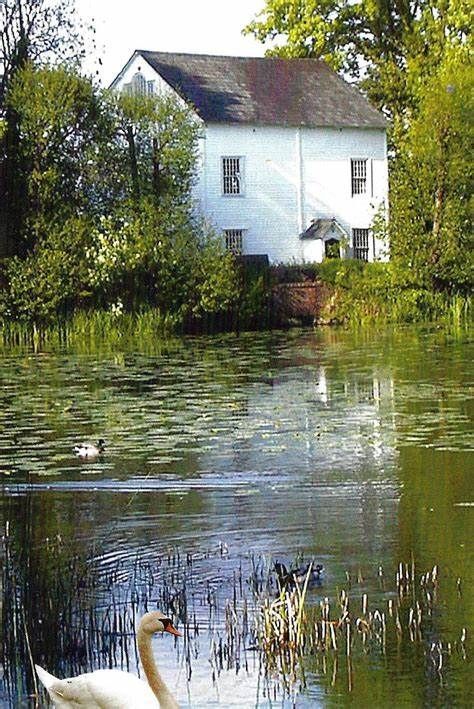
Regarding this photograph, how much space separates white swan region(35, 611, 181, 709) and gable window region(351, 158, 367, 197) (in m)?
53.0

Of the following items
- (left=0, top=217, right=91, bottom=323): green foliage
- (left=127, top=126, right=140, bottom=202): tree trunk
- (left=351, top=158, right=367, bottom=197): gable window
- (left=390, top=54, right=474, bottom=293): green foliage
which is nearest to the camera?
(left=0, top=217, right=91, bottom=323): green foliage

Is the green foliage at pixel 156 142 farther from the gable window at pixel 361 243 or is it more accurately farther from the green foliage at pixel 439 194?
the gable window at pixel 361 243

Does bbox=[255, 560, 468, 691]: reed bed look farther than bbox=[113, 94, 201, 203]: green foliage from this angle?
No

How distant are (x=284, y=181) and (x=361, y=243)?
4.07m

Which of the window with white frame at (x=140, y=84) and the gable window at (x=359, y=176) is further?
the gable window at (x=359, y=176)

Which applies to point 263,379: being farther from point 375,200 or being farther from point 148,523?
point 375,200

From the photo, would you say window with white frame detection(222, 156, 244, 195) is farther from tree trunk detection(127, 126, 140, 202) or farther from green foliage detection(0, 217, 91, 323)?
green foliage detection(0, 217, 91, 323)

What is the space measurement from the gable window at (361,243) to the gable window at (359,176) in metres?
1.56

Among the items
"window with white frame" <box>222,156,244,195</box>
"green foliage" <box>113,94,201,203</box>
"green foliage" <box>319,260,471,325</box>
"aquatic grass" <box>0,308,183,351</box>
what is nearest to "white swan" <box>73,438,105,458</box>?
"aquatic grass" <box>0,308,183,351</box>

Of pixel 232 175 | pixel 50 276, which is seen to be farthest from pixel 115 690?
pixel 232 175

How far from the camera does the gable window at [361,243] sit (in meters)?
59.9

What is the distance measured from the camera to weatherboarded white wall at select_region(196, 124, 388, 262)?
57000mm

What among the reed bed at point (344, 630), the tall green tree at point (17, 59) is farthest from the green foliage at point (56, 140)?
the reed bed at point (344, 630)

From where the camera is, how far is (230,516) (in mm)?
15453
